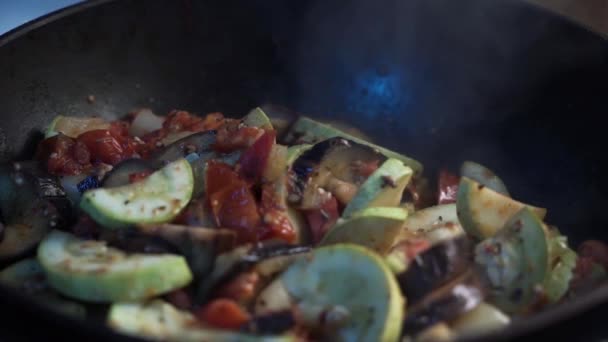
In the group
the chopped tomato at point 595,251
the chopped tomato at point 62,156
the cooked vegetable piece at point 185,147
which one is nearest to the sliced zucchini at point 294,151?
the cooked vegetable piece at point 185,147

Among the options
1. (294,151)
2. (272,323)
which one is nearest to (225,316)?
(272,323)

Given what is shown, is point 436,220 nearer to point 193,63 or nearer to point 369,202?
point 369,202

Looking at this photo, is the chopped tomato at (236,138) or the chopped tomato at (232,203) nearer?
the chopped tomato at (232,203)

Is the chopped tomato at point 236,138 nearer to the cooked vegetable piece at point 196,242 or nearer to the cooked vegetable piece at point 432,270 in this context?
the cooked vegetable piece at point 196,242

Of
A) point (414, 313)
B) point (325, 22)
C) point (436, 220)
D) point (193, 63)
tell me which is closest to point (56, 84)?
point (193, 63)

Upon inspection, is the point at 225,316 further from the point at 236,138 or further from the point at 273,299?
the point at 236,138
